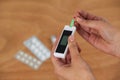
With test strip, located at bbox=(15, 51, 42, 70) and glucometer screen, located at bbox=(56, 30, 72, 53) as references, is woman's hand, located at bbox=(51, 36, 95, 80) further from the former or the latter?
test strip, located at bbox=(15, 51, 42, 70)

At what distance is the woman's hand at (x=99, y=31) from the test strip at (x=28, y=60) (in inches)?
9.6

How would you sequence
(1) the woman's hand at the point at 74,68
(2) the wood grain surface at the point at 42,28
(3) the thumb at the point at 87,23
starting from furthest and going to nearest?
(2) the wood grain surface at the point at 42,28 < (3) the thumb at the point at 87,23 < (1) the woman's hand at the point at 74,68

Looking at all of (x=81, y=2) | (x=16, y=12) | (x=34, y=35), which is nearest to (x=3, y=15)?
(x=16, y=12)

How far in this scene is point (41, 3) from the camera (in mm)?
1342

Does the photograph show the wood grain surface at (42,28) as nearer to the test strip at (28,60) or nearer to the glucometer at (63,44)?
the test strip at (28,60)

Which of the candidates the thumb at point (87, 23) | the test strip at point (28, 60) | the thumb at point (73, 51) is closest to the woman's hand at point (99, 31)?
the thumb at point (87, 23)

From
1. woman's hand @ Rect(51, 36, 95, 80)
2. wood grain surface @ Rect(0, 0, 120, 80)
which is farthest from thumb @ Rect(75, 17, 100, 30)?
wood grain surface @ Rect(0, 0, 120, 80)

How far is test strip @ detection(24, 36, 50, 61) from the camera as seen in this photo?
48.6 inches

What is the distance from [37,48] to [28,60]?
2.6 inches

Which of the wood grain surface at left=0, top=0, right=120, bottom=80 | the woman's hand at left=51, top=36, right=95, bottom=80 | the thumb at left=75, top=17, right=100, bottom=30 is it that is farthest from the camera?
the wood grain surface at left=0, top=0, right=120, bottom=80

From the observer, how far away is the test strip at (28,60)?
122 cm

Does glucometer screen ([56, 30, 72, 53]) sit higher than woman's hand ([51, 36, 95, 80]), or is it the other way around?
glucometer screen ([56, 30, 72, 53])

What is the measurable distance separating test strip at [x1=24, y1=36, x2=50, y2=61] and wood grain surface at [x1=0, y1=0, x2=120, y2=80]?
0.05 feet

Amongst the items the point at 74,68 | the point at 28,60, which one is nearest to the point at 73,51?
the point at 74,68
